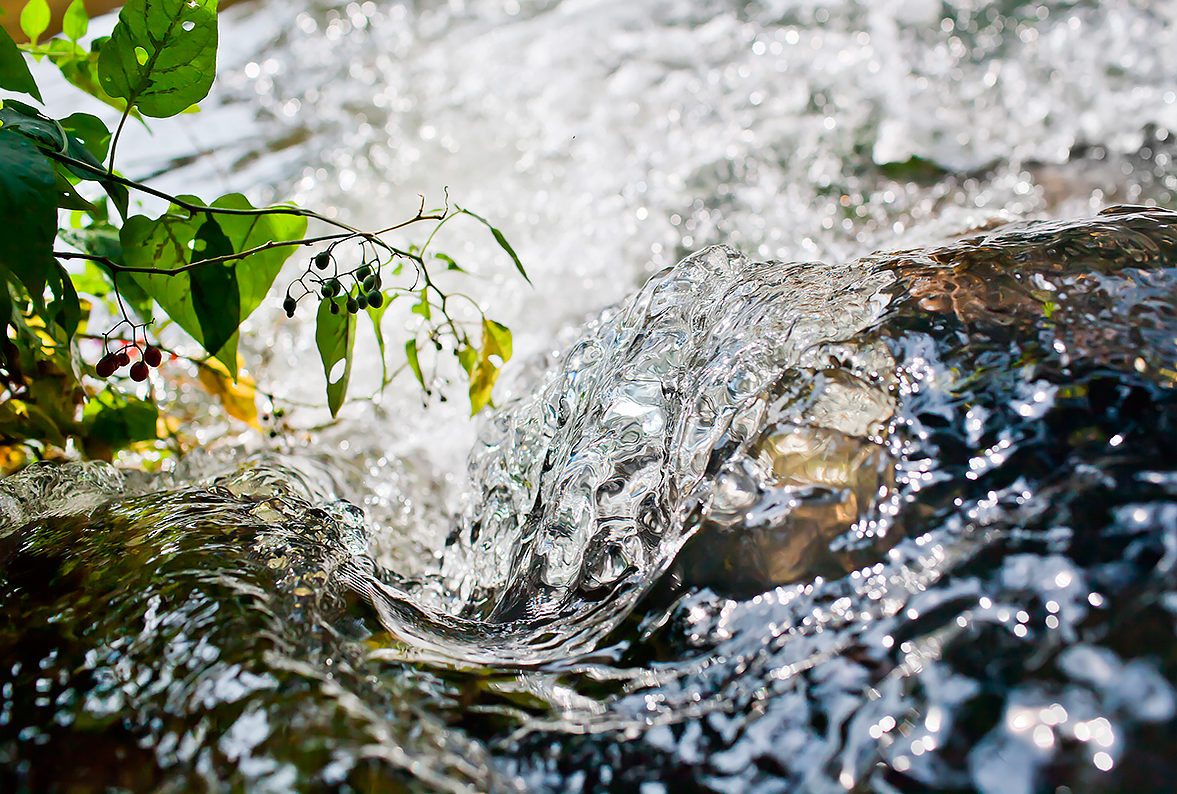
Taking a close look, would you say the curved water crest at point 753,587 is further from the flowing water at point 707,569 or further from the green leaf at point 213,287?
the green leaf at point 213,287

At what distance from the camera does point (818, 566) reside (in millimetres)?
661

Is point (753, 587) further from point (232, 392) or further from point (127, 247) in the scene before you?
point (232, 392)

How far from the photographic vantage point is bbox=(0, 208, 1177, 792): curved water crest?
535 millimetres

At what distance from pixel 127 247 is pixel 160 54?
0.18m

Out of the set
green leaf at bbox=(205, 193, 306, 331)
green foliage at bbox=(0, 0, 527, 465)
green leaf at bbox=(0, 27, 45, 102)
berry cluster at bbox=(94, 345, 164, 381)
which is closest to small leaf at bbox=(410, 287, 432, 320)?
green foliage at bbox=(0, 0, 527, 465)

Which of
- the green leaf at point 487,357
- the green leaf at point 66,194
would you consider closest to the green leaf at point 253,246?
the green leaf at point 66,194

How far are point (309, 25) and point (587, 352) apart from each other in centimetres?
276

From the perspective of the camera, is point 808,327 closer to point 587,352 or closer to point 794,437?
point 794,437

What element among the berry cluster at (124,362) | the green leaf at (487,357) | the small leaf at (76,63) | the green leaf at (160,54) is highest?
the small leaf at (76,63)

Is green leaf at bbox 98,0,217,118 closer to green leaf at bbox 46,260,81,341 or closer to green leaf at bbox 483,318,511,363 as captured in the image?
green leaf at bbox 46,260,81,341

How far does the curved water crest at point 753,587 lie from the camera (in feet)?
1.76

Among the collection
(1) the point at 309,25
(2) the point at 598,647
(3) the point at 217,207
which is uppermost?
(1) the point at 309,25

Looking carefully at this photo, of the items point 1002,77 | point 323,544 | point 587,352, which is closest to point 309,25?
point 1002,77

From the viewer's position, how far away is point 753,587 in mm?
675
